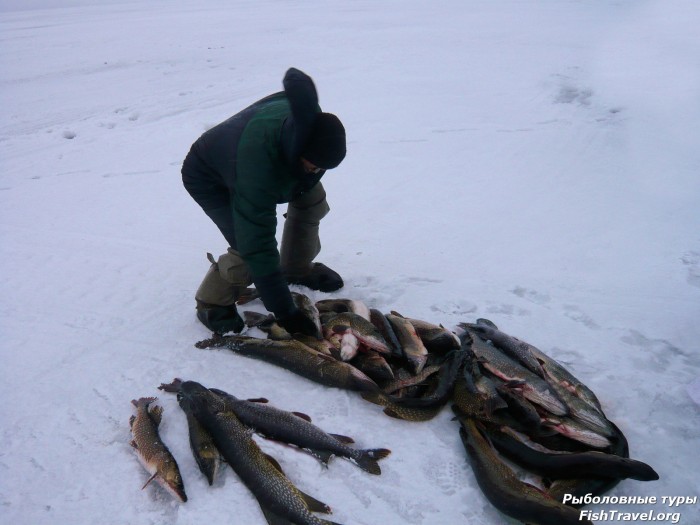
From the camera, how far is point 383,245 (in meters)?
5.69

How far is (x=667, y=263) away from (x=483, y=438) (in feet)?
10.5

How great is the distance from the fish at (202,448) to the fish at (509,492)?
1.51 metres

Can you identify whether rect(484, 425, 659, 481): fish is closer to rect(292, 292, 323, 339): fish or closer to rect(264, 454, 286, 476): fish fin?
rect(264, 454, 286, 476): fish fin

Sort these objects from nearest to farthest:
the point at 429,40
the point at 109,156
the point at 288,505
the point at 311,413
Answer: the point at 288,505 < the point at 311,413 < the point at 109,156 < the point at 429,40

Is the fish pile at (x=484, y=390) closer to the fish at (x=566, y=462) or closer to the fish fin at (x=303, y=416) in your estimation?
the fish at (x=566, y=462)

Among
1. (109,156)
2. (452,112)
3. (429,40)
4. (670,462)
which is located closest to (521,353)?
(670,462)

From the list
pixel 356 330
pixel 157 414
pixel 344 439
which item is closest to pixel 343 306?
pixel 356 330

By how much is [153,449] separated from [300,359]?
1.13 m

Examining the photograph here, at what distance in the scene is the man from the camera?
120 inches

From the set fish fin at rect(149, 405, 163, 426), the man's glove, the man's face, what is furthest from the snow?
the man's face

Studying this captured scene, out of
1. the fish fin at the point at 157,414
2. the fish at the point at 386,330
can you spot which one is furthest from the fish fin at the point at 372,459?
the fish fin at the point at 157,414

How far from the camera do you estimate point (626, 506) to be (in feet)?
9.28

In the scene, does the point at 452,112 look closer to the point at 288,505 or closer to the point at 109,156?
the point at 109,156

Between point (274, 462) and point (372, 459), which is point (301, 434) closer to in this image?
point (274, 462)
